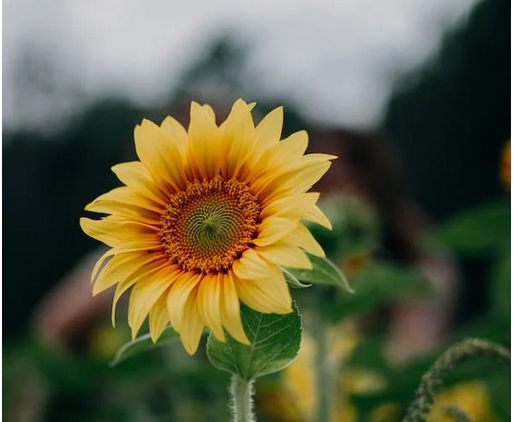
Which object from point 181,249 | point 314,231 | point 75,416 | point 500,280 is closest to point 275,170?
point 181,249

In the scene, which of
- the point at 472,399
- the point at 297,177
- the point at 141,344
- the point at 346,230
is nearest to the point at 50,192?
the point at 346,230

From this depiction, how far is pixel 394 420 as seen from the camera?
946mm

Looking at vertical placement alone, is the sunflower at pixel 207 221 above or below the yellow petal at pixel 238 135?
below

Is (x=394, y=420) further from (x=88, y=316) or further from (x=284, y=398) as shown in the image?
(x=88, y=316)

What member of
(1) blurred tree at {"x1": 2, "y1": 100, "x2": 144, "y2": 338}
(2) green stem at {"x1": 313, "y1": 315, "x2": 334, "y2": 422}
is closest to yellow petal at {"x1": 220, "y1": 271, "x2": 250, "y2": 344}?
(2) green stem at {"x1": 313, "y1": 315, "x2": 334, "y2": 422}

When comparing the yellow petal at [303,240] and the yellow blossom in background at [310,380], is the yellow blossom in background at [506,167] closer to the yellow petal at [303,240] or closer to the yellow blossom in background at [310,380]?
the yellow blossom in background at [310,380]

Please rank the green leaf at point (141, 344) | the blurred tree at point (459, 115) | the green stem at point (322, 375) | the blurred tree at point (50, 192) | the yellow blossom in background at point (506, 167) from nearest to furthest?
the green leaf at point (141, 344) → the green stem at point (322, 375) → the yellow blossom in background at point (506, 167) → the blurred tree at point (459, 115) → the blurred tree at point (50, 192)

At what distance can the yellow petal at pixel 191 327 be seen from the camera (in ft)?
1.45

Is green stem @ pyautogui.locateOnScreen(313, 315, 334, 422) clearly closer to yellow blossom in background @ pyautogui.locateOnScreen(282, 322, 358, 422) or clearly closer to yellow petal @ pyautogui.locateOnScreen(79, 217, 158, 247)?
yellow blossom in background @ pyautogui.locateOnScreen(282, 322, 358, 422)

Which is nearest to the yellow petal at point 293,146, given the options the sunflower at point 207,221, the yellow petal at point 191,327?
the sunflower at point 207,221

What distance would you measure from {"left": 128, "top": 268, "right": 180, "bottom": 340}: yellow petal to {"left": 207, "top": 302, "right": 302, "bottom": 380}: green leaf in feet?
0.15

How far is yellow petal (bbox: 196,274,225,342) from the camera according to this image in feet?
1.42

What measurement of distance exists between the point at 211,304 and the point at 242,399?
9 cm

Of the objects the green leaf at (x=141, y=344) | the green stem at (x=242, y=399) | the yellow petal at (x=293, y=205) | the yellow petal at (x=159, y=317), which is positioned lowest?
the green stem at (x=242, y=399)
